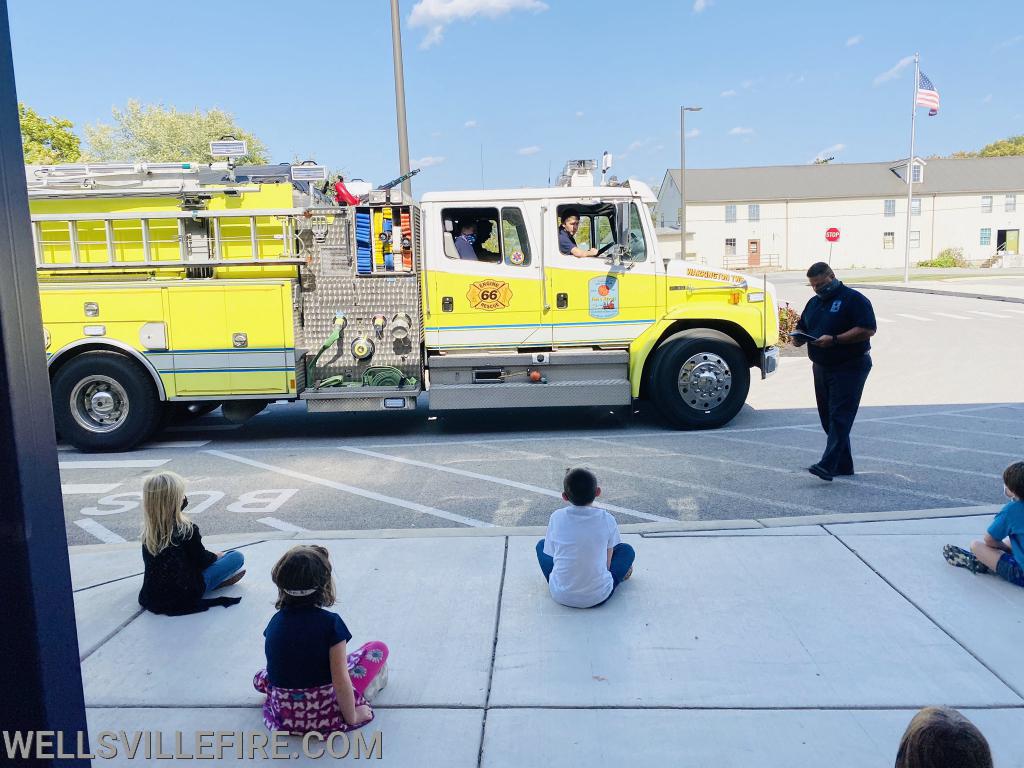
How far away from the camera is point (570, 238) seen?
9.38 meters

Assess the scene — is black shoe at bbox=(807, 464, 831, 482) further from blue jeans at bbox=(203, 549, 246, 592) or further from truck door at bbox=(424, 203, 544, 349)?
blue jeans at bbox=(203, 549, 246, 592)

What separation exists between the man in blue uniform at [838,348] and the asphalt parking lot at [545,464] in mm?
464

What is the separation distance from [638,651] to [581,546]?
0.65 m

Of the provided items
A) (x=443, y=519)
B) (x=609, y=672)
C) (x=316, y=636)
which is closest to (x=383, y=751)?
(x=316, y=636)

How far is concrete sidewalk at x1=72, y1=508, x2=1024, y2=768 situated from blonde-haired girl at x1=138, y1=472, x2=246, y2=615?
0.11 metres

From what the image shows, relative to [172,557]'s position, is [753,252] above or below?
above

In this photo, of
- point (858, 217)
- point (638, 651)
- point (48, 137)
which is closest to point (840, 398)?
point (638, 651)

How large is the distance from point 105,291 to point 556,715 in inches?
292

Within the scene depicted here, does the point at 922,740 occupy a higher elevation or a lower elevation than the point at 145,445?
higher

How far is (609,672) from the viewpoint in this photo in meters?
3.93

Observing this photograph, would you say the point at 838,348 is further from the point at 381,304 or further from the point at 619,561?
the point at 381,304

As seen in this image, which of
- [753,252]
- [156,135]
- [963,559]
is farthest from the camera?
[753,252]

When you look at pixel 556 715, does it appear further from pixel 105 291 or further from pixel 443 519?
pixel 105 291

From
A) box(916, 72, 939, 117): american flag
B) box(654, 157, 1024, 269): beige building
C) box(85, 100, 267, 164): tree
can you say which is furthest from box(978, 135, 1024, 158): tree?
box(85, 100, 267, 164): tree
